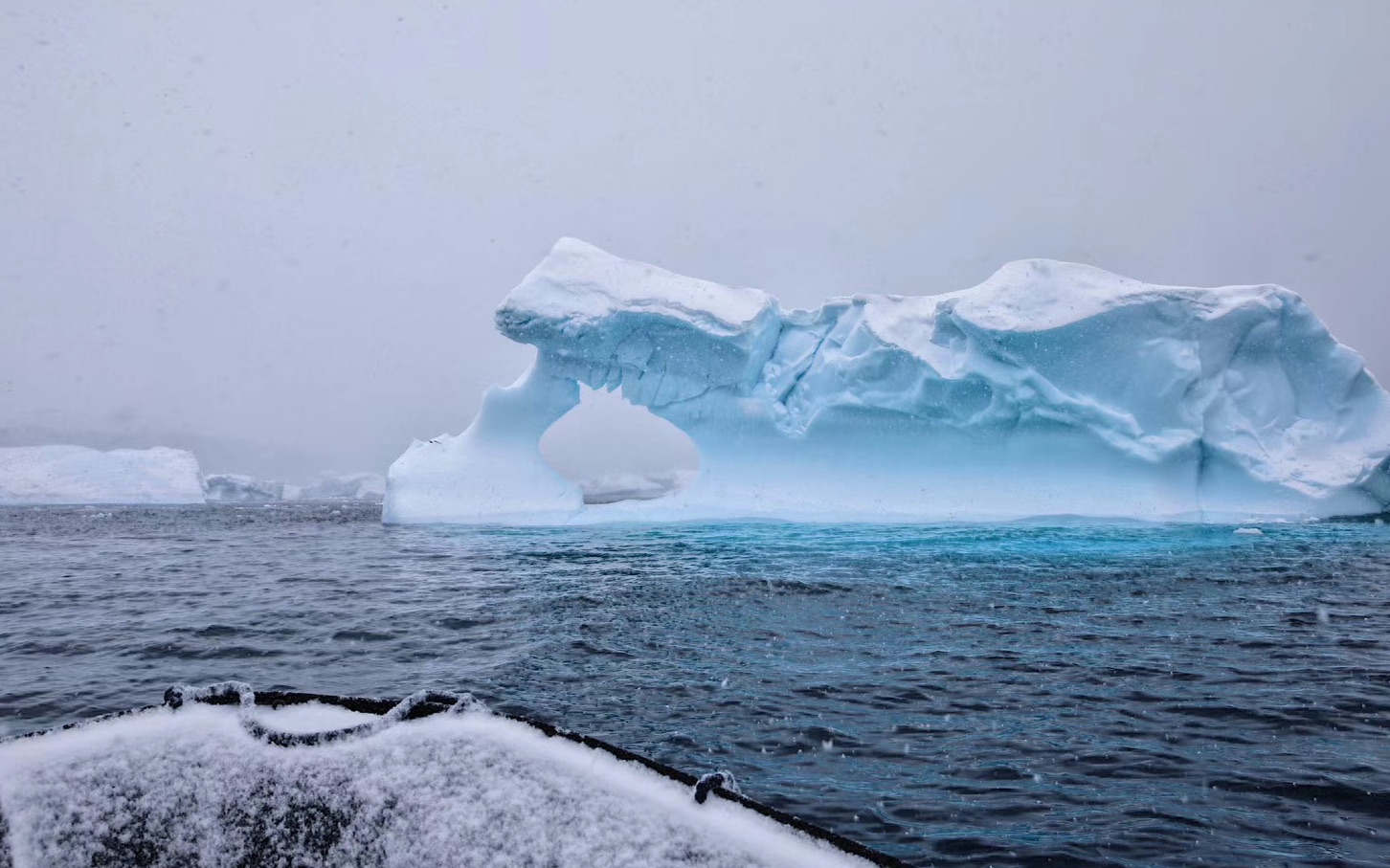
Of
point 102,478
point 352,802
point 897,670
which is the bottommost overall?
point 897,670

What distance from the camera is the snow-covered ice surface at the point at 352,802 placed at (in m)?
1.34

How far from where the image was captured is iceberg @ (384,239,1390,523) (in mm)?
15656

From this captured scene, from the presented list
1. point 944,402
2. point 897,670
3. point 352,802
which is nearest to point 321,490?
point 944,402

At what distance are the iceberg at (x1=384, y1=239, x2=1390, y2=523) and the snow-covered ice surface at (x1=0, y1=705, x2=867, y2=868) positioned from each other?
14925 millimetres

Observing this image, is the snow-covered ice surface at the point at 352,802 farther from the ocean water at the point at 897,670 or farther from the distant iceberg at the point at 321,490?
the distant iceberg at the point at 321,490

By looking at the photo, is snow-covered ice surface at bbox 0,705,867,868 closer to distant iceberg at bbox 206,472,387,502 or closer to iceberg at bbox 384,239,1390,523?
iceberg at bbox 384,239,1390,523

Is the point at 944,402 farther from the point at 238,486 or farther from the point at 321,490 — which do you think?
the point at 321,490

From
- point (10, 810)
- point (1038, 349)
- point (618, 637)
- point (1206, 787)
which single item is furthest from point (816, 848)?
point (1038, 349)

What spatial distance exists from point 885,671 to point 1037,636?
64.5 inches

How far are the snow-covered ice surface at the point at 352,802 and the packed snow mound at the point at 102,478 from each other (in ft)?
163

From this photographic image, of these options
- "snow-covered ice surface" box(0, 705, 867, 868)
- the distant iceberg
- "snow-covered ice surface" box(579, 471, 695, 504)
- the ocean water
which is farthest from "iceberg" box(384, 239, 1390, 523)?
the distant iceberg

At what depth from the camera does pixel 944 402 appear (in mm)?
16406

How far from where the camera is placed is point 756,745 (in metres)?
3.34

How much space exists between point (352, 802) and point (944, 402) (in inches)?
634
